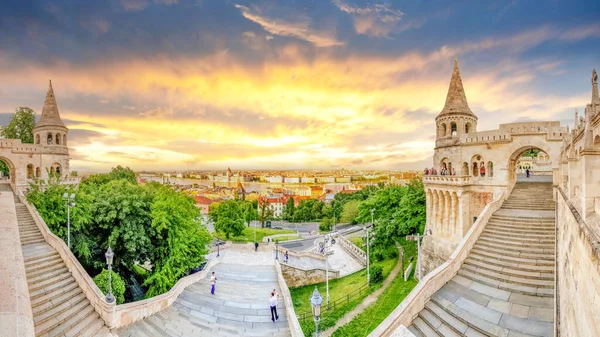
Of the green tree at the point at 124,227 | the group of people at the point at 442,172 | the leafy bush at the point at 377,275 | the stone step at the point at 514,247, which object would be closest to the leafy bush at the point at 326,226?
the leafy bush at the point at 377,275

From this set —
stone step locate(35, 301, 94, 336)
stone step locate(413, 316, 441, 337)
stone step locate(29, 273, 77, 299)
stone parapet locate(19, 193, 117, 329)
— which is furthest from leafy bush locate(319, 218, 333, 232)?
stone step locate(35, 301, 94, 336)

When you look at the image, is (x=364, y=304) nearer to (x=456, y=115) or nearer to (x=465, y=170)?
(x=465, y=170)

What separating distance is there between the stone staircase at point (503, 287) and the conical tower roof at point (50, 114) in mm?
32167

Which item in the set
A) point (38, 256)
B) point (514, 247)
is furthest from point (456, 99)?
point (38, 256)

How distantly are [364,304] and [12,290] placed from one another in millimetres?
18187

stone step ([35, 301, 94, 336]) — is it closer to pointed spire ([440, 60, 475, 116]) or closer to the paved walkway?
the paved walkway

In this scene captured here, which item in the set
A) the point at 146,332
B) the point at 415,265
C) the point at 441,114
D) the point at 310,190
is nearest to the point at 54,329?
the point at 146,332

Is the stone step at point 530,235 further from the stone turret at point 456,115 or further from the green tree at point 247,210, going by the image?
the green tree at point 247,210

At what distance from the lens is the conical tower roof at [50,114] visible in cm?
2603

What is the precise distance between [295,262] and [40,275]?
1882 centimetres

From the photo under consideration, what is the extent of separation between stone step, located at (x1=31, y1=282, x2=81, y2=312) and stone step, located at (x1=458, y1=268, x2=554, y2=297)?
51.9 ft

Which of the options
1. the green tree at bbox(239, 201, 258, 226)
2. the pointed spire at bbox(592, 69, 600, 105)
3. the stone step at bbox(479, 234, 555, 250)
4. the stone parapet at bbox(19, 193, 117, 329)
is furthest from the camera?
the green tree at bbox(239, 201, 258, 226)

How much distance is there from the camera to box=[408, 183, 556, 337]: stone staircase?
30.3 feet

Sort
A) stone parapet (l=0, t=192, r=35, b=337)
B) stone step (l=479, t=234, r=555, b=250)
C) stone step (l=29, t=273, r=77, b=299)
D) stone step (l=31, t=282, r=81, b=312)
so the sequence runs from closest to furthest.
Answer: stone parapet (l=0, t=192, r=35, b=337)
stone step (l=31, t=282, r=81, b=312)
stone step (l=29, t=273, r=77, b=299)
stone step (l=479, t=234, r=555, b=250)
